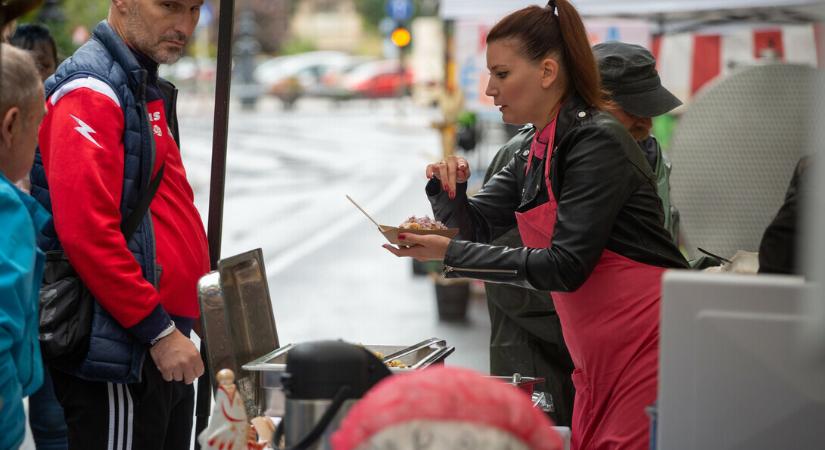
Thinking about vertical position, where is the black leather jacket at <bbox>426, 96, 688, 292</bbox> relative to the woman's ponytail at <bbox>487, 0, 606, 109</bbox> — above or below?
below

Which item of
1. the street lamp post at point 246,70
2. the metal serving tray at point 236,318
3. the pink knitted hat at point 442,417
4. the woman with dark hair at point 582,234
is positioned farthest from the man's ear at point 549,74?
the street lamp post at point 246,70

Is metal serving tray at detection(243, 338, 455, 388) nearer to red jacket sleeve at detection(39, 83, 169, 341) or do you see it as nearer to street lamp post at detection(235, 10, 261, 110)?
red jacket sleeve at detection(39, 83, 169, 341)

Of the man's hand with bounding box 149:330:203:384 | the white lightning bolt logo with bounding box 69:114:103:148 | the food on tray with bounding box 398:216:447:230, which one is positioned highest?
the white lightning bolt logo with bounding box 69:114:103:148

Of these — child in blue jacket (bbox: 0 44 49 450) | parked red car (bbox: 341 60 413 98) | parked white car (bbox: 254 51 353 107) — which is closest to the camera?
child in blue jacket (bbox: 0 44 49 450)

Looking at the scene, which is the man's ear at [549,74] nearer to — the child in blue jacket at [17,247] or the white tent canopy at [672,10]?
the child in blue jacket at [17,247]

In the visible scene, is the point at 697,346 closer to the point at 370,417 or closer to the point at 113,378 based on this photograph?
the point at 370,417

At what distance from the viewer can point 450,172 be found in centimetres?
319

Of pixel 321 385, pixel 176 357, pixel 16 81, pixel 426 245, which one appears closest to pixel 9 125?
pixel 16 81

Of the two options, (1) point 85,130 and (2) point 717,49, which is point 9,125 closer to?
(1) point 85,130

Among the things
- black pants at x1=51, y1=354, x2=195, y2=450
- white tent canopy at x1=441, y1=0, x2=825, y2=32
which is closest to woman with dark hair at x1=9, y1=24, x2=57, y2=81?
black pants at x1=51, y1=354, x2=195, y2=450

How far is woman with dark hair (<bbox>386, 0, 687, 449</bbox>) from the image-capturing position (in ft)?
8.76

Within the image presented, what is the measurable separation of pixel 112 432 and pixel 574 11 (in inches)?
66.1

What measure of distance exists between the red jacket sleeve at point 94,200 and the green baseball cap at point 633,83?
1750 millimetres

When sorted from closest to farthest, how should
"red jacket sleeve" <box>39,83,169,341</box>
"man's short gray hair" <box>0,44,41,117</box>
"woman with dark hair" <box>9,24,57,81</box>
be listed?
A: "man's short gray hair" <box>0,44,41,117</box> → "red jacket sleeve" <box>39,83,169,341</box> → "woman with dark hair" <box>9,24,57,81</box>
